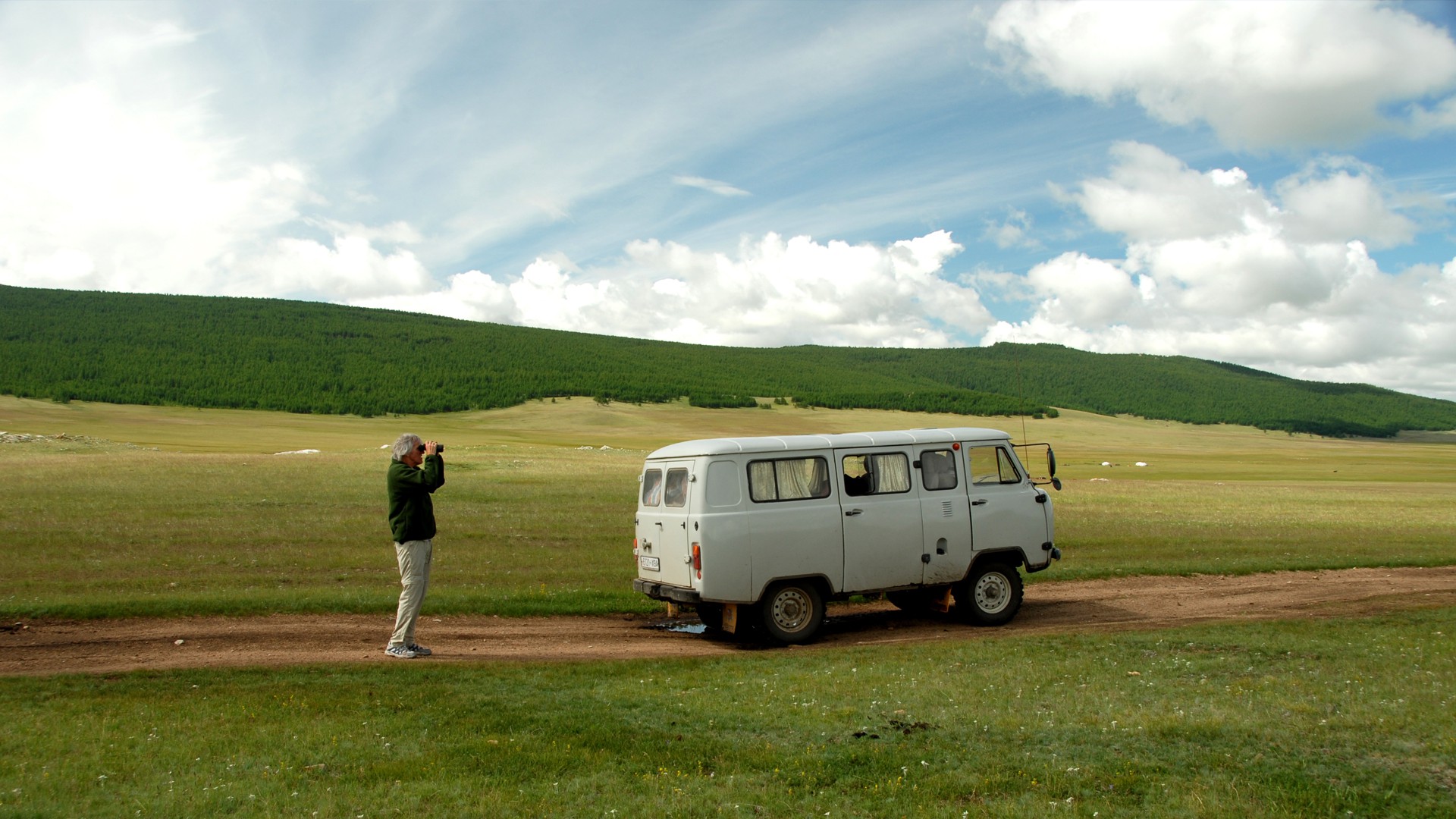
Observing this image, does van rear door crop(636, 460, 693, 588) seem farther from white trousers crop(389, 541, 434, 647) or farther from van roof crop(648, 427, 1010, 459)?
white trousers crop(389, 541, 434, 647)

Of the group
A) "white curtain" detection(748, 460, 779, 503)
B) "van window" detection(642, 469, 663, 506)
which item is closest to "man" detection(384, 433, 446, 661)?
"van window" detection(642, 469, 663, 506)

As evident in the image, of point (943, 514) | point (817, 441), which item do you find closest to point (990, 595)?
point (943, 514)

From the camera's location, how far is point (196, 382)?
514 feet

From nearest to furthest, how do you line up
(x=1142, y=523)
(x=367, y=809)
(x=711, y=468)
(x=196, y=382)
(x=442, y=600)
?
(x=367, y=809) < (x=711, y=468) < (x=442, y=600) < (x=1142, y=523) < (x=196, y=382)

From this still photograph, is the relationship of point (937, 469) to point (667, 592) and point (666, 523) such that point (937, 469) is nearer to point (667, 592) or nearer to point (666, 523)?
point (666, 523)

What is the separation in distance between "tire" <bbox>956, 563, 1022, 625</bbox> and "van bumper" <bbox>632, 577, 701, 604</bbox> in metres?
4.19

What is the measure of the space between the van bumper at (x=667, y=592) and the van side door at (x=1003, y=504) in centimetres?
436

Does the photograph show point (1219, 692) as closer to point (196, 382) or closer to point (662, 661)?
point (662, 661)

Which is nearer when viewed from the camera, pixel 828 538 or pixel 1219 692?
pixel 1219 692

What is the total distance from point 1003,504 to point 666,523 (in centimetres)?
510

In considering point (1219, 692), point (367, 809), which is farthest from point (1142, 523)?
point (367, 809)

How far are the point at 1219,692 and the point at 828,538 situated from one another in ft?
17.3

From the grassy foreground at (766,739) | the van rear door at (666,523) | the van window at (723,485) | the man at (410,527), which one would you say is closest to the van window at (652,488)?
the van rear door at (666,523)

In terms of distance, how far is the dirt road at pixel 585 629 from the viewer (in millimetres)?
11469
